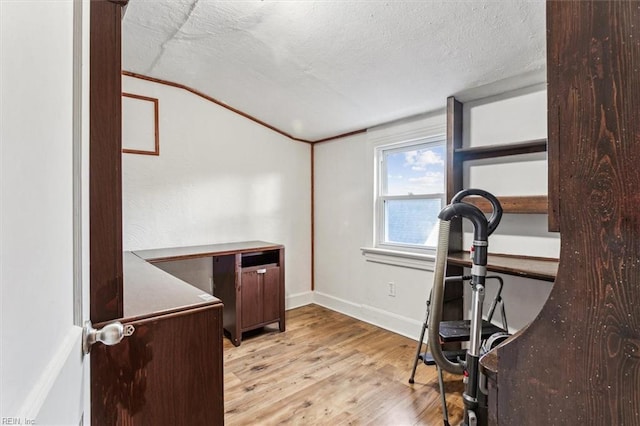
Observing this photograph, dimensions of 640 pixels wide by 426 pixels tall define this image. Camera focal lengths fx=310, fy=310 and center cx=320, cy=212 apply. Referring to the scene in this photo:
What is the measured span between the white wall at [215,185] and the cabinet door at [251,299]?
0.61m

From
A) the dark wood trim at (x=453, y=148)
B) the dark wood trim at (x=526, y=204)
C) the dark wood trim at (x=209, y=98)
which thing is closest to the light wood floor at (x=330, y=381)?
the dark wood trim at (x=453, y=148)

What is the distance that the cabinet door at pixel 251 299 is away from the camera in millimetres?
2740

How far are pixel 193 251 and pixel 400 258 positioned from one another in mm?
1853

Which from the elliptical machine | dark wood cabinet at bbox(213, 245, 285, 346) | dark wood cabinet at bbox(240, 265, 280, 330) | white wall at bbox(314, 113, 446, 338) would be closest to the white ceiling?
white wall at bbox(314, 113, 446, 338)

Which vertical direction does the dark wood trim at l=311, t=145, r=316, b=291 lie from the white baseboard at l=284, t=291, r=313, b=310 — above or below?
above

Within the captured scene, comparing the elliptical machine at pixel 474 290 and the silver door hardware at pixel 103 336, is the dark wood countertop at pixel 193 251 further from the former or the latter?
the silver door hardware at pixel 103 336

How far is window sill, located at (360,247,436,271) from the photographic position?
270 centimetres

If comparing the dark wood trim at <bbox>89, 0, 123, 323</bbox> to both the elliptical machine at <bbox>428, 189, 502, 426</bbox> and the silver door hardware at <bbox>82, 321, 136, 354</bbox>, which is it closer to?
the silver door hardware at <bbox>82, 321, 136, 354</bbox>

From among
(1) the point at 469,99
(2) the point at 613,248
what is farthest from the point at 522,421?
(1) the point at 469,99

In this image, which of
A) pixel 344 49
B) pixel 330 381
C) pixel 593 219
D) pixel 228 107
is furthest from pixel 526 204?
pixel 228 107

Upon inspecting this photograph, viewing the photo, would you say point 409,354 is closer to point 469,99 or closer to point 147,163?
point 469,99

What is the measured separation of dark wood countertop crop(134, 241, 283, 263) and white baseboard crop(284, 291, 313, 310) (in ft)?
3.15

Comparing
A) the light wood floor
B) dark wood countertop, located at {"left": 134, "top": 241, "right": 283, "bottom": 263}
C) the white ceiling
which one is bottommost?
the light wood floor

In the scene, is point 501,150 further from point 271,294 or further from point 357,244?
point 271,294
